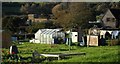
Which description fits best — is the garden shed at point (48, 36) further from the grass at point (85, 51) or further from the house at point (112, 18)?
the house at point (112, 18)

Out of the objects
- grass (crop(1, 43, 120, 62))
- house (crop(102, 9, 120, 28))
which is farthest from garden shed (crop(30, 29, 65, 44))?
house (crop(102, 9, 120, 28))

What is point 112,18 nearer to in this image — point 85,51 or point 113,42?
point 113,42

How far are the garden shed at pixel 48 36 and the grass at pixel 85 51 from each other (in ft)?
0.50

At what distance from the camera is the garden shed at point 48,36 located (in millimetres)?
7074

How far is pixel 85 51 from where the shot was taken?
6.90m

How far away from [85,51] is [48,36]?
91cm

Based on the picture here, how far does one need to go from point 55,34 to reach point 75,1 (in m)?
0.84

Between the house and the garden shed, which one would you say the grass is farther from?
the house

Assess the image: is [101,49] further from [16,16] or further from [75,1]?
[16,16]

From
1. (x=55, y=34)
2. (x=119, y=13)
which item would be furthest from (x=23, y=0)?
(x=119, y=13)

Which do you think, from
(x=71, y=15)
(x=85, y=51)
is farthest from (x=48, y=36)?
(x=85, y=51)

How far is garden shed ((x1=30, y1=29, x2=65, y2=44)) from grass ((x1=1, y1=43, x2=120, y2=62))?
0.15 metres

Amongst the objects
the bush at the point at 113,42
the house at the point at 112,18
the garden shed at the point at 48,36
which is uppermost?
the house at the point at 112,18

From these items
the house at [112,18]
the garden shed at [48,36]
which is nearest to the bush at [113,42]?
the house at [112,18]
